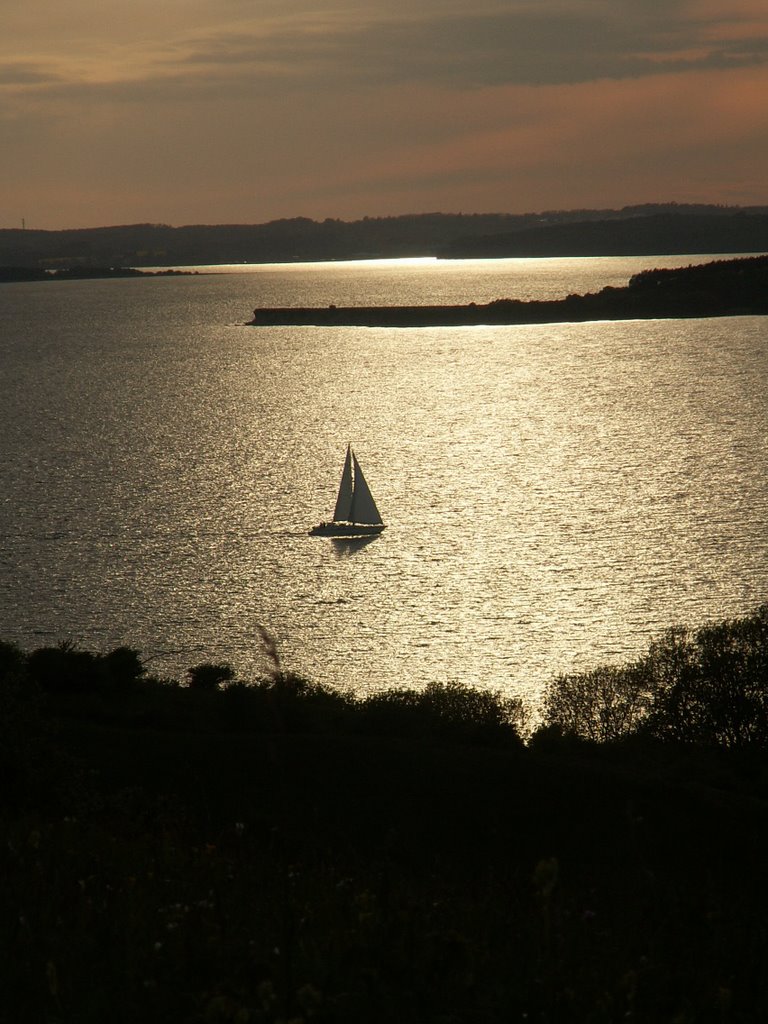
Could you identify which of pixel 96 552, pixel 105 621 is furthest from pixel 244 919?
pixel 96 552

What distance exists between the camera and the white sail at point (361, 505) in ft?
274

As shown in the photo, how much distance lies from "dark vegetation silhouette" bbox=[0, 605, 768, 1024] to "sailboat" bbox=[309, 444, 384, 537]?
3770 cm

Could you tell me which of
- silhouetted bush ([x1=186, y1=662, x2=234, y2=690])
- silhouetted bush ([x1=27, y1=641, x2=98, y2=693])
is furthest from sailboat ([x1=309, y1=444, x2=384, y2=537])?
silhouetted bush ([x1=27, y1=641, x2=98, y2=693])

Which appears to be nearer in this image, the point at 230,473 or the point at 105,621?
the point at 105,621

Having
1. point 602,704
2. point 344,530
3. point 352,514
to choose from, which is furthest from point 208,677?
point 344,530

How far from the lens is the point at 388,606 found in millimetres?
68312

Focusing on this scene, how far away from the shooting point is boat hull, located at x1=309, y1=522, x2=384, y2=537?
8475 cm

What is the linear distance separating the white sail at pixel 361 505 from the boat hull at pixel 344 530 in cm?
47

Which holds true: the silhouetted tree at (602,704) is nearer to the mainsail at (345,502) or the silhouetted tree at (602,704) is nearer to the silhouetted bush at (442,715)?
the silhouetted bush at (442,715)

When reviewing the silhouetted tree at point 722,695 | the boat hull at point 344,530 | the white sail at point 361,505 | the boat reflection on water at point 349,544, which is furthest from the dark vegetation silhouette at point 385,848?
the boat hull at point 344,530

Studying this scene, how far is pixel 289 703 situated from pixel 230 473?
77664 mm

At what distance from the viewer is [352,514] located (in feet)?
276

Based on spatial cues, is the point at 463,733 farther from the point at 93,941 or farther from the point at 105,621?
the point at 105,621

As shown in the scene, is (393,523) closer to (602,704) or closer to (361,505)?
(361,505)
